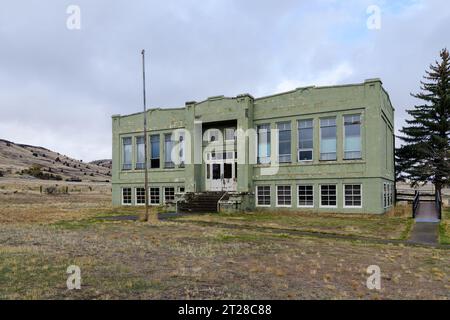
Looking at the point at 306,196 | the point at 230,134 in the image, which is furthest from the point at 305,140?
the point at 230,134

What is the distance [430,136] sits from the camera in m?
34.7

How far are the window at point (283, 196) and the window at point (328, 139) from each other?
327 centimetres

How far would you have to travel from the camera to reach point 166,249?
10.7 metres

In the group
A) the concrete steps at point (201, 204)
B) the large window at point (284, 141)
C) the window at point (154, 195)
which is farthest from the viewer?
the window at point (154, 195)

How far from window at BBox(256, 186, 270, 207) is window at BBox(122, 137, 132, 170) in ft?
41.9

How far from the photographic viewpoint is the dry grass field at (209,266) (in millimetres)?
6457

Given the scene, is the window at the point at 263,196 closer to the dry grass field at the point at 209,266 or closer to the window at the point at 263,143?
the window at the point at 263,143

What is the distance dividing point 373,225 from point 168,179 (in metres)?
17.5

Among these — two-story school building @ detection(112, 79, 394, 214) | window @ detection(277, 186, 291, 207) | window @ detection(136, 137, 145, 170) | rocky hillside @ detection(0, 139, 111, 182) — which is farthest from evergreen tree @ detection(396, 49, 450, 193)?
rocky hillside @ detection(0, 139, 111, 182)

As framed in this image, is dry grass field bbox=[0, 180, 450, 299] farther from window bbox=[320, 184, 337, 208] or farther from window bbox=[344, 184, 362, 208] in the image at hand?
window bbox=[320, 184, 337, 208]

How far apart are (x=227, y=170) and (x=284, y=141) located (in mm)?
4974

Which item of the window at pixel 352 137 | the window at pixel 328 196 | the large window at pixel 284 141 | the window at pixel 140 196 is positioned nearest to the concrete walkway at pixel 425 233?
the window at pixel 328 196

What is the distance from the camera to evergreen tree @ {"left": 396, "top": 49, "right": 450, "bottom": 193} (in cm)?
3319
